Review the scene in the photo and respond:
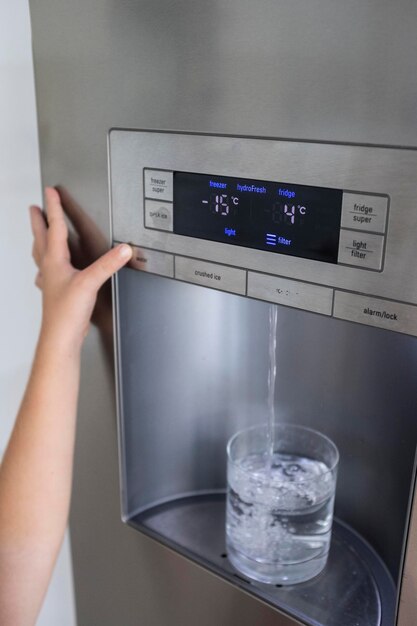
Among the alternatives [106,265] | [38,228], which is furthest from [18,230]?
[106,265]

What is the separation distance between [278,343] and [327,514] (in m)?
0.18

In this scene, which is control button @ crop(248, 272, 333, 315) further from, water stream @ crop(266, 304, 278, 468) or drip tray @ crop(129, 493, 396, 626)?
drip tray @ crop(129, 493, 396, 626)

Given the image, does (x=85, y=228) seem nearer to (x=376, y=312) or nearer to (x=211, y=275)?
(x=211, y=275)

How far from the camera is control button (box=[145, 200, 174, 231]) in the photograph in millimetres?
572

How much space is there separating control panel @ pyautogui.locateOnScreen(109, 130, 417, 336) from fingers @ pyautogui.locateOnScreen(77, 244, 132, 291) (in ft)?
0.03

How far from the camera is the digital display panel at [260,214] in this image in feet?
1.58

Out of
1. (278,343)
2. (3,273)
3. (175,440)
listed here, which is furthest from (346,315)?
(3,273)

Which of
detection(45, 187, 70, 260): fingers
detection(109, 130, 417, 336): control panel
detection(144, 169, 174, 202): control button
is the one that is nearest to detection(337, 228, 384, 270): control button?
detection(109, 130, 417, 336): control panel

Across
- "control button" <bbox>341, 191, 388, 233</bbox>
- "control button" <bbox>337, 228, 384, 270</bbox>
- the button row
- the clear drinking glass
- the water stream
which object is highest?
"control button" <bbox>341, 191, 388, 233</bbox>

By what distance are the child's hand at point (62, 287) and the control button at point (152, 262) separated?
0.04 m

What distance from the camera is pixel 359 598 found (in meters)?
0.61

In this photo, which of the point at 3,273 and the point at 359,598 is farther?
the point at 3,273

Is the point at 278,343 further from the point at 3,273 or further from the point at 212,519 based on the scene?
the point at 3,273

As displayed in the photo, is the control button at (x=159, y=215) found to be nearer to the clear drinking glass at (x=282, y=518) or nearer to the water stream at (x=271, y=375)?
the water stream at (x=271, y=375)
